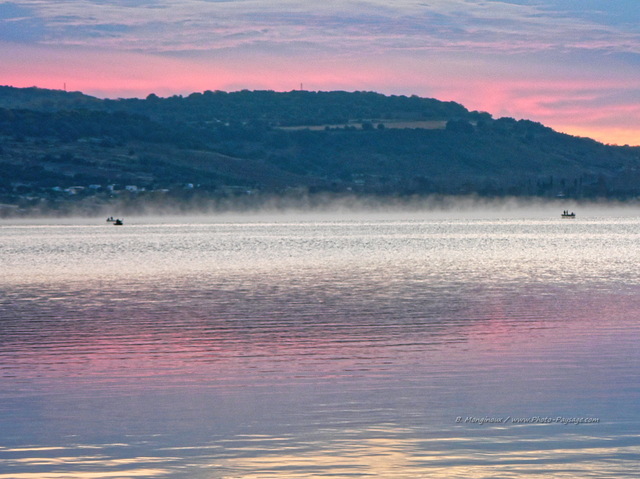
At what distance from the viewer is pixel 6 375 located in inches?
1029

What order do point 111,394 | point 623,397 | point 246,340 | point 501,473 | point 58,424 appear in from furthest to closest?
point 246,340
point 111,394
point 623,397
point 58,424
point 501,473

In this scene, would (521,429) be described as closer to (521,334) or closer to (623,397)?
(623,397)

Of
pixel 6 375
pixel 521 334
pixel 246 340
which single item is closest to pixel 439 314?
pixel 521 334

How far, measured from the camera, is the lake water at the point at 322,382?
56.9 ft

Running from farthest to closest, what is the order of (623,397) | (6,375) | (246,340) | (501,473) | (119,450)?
(246,340)
(6,375)
(623,397)
(119,450)
(501,473)

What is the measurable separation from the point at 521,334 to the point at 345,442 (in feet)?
52.1

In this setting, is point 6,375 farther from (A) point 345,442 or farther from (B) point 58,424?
(A) point 345,442

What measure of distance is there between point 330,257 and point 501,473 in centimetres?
7123

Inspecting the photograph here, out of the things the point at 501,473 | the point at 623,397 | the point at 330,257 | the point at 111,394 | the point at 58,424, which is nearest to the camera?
the point at 501,473

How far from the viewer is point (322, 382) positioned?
2447cm

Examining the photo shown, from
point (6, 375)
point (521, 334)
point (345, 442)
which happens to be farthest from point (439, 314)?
point (345, 442)

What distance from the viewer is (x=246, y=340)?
32.5 m

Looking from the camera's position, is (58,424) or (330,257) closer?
(58,424)

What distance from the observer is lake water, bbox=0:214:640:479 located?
17.3m
